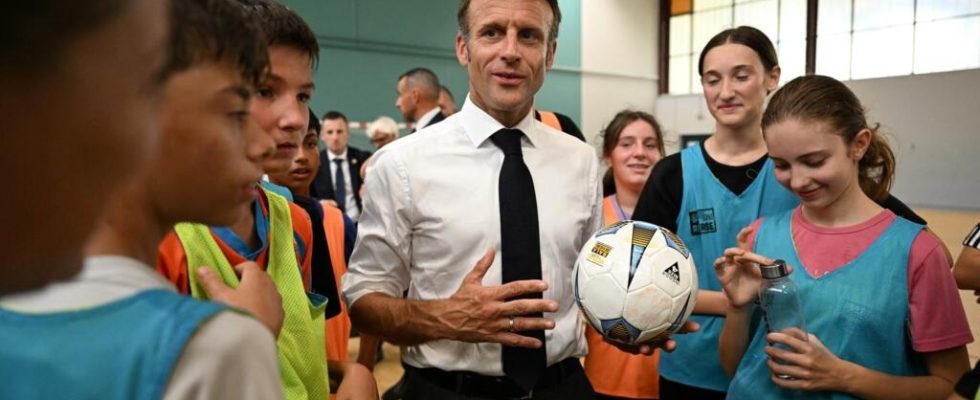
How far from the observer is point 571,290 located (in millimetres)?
1928

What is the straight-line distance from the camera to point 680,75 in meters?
17.2

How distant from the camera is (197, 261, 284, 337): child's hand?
1.05 m

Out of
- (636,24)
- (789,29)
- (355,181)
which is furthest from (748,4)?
(355,181)

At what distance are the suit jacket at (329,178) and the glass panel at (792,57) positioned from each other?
1170cm

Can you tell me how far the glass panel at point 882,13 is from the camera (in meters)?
13.3

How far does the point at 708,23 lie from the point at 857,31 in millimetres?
3484

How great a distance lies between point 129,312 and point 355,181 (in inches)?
255

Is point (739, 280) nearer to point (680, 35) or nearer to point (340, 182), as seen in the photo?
point (340, 182)

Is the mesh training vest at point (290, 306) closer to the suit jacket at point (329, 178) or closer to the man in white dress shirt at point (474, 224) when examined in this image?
the man in white dress shirt at point (474, 224)

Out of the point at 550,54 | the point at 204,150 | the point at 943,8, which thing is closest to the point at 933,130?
the point at 943,8

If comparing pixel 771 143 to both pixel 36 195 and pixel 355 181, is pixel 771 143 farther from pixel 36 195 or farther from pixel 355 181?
pixel 355 181

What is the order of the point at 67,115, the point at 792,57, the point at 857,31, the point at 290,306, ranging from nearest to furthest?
the point at 67,115
the point at 290,306
the point at 857,31
the point at 792,57

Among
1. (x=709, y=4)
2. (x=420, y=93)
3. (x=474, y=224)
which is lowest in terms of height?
(x=474, y=224)

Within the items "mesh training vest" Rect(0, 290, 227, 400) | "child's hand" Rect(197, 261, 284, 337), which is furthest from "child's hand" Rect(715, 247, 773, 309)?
"mesh training vest" Rect(0, 290, 227, 400)
